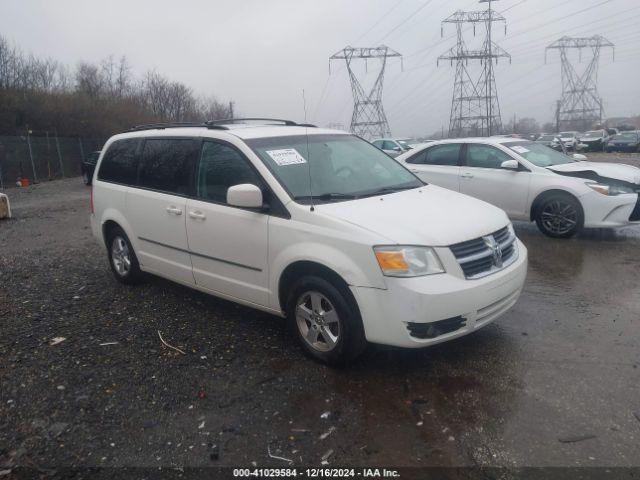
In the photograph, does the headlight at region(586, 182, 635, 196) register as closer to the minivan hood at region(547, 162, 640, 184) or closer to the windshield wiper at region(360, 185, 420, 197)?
the minivan hood at region(547, 162, 640, 184)

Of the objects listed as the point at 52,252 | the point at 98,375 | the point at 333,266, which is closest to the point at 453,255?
the point at 333,266

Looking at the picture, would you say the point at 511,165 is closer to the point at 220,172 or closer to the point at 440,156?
the point at 440,156

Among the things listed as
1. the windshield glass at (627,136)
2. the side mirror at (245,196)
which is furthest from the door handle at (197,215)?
the windshield glass at (627,136)

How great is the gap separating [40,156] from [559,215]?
84.2 ft

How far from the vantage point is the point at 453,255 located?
3.42 meters

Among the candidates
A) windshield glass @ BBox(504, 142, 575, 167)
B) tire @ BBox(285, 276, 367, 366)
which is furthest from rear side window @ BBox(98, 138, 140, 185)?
windshield glass @ BBox(504, 142, 575, 167)

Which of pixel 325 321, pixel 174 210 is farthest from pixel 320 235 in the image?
pixel 174 210

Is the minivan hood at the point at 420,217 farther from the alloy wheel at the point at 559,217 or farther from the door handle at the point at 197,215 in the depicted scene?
the alloy wheel at the point at 559,217

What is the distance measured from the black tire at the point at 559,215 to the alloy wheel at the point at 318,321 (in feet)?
17.1

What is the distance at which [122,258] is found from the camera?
230 inches

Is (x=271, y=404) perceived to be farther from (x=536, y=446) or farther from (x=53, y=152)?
(x=53, y=152)

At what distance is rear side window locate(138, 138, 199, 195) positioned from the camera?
473 centimetres

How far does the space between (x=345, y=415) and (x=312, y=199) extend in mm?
1623

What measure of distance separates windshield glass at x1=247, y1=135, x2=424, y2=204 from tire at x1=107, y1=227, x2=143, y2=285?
2284 mm
